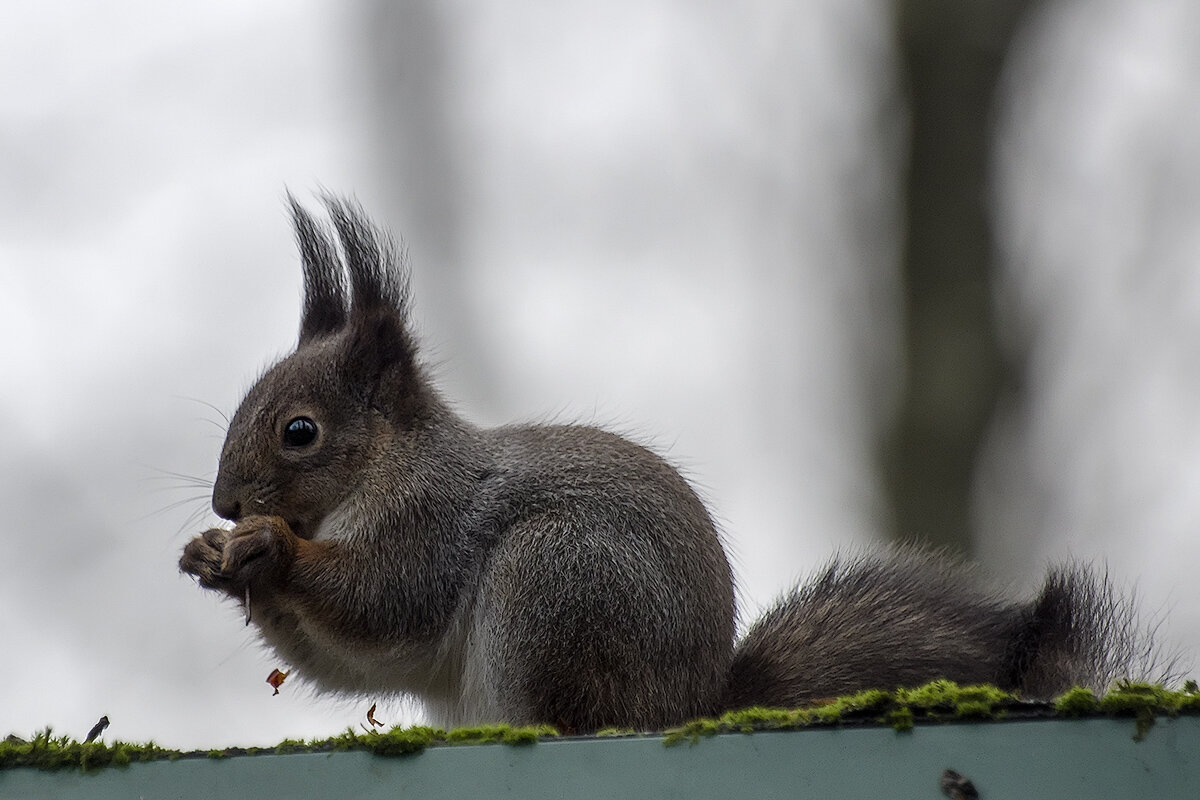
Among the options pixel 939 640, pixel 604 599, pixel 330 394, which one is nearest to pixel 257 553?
pixel 330 394

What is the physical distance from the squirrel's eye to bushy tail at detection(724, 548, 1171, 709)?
63cm

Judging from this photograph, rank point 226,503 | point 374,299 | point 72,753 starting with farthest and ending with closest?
point 374,299 < point 226,503 < point 72,753

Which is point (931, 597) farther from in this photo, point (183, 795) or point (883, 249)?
point (883, 249)

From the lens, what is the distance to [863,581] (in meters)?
1.74

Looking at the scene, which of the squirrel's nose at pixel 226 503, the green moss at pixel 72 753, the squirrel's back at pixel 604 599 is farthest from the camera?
the squirrel's nose at pixel 226 503

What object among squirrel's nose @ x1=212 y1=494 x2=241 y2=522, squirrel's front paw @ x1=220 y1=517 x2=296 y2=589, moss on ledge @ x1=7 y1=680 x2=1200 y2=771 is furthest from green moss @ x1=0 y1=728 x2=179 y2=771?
squirrel's nose @ x1=212 y1=494 x2=241 y2=522

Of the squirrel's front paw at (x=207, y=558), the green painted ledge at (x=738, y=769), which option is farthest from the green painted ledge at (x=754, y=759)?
the squirrel's front paw at (x=207, y=558)

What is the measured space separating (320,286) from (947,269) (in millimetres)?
1416

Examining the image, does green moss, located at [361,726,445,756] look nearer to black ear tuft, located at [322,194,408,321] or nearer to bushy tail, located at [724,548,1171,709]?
bushy tail, located at [724,548,1171,709]

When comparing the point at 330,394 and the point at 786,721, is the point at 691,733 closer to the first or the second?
the point at 786,721

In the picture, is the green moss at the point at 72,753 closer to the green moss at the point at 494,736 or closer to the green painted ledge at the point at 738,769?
the green painted ledge at the point at 738,769

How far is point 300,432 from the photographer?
175cm

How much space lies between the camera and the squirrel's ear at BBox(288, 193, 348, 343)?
6.36 ft

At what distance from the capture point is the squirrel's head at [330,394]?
172cm
